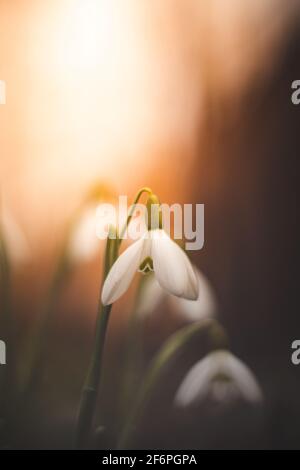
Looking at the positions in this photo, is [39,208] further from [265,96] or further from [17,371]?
[265,96]

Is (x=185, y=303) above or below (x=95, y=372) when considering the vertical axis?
above

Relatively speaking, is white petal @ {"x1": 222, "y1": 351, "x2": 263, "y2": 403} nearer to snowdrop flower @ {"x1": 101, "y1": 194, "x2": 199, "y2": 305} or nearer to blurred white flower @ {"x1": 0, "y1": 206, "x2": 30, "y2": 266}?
snowdrop flower @ {"x1": 101, "y1": 194, "x2": 199, "y2": 305}

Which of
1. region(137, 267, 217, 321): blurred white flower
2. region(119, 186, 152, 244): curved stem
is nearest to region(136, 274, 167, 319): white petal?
region(137, 267, 217, 321): blurred white flower

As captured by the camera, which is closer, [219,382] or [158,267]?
[158,267]
